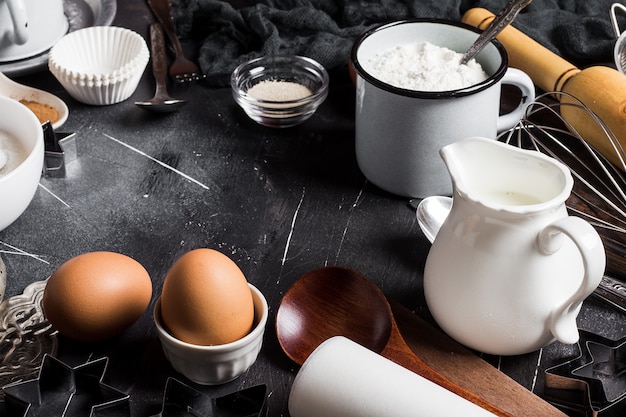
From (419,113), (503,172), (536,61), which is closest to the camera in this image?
(503,172)

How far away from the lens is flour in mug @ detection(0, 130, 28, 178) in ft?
2.66

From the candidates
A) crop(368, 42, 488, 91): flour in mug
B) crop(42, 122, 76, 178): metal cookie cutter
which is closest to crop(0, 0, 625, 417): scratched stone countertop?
crop(42, 122, 76, 178): metal cookie cutter

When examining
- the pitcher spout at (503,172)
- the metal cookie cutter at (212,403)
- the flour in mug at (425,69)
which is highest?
the pitcher spout at (503,172)

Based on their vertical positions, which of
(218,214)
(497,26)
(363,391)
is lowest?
(218,214)

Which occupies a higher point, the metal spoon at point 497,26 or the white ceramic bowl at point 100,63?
the metal spoon at point 497,26

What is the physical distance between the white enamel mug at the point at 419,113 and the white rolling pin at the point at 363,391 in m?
0.28

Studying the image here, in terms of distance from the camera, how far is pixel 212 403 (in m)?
0.64

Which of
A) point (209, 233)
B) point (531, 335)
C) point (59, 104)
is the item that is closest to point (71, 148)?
point (59, 104)

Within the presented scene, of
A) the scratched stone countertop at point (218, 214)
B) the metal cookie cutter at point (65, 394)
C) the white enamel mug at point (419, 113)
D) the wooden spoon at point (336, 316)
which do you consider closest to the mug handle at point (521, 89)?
the white enamel mug at point (419, 113)

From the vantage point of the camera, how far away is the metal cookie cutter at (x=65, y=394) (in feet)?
2.08

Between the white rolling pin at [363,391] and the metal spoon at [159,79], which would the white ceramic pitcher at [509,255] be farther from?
the metal spoon at [159,79]

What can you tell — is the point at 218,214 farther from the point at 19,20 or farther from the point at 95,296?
the point at 19,20

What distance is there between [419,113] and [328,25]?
1.12 feet

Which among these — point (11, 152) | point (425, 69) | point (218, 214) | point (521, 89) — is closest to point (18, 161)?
point (11, 152)
